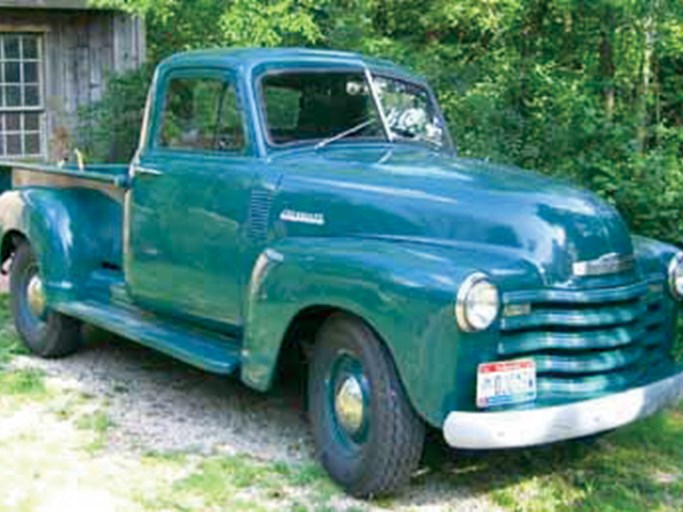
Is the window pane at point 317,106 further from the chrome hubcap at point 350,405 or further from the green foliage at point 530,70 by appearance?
the green foliage at point 530,70

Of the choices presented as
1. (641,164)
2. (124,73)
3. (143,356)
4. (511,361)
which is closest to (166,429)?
(143,356)

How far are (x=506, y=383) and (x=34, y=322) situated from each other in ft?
12.9

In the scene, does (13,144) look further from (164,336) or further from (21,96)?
(164,336)

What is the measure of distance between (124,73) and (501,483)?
959 cm

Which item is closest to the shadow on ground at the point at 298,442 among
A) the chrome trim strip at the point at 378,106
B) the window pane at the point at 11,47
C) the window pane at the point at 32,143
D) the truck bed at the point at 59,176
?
the truck bed at the point at 59,176

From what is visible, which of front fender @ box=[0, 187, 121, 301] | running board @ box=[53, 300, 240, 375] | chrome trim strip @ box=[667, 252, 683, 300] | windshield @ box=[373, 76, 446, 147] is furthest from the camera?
front fender @ box=[0, 187, 121, 301]

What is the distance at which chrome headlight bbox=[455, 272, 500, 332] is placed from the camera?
4.07m

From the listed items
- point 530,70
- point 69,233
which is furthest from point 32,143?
point 69,233

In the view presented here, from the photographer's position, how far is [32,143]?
1363 cm

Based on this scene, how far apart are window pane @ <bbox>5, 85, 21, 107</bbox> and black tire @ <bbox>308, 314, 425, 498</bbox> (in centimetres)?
977

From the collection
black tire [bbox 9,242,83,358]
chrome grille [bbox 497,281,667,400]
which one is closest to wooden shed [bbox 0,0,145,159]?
black tire [bbox 9,242,83,358]

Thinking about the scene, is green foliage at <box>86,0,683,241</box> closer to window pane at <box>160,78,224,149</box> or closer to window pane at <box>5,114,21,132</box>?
window pane at <box>5,114,21,132</box>

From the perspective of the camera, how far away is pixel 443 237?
458 centimetres

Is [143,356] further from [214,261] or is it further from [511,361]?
[511,361]
